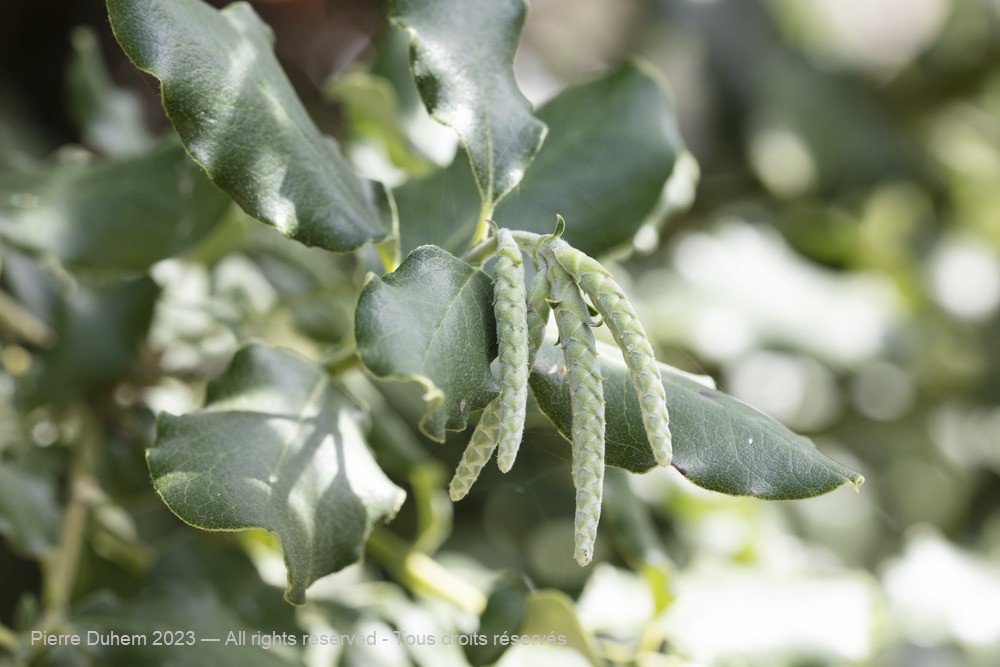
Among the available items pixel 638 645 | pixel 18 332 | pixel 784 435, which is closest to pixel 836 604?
pixel 638 645

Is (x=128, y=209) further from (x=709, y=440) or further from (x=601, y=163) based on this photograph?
(x=709, y=440)

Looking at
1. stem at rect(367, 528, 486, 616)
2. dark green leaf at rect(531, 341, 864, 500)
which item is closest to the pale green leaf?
stem at rect(367, 528, 486, 616)

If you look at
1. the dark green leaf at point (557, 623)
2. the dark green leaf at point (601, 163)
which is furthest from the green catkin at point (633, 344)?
the dark green leaf at point (557, 623)

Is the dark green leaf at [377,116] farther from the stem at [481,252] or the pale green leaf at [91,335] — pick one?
the stem at [481,252]

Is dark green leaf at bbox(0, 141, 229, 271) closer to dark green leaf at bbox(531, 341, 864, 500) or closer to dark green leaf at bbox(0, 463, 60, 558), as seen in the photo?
dark green leaf at bbox(0, 463, 60, 558)

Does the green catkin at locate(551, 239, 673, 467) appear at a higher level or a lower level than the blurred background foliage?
higher

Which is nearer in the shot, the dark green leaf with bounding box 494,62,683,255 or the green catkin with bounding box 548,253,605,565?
the green catkin with bounding box 548,253,605,565

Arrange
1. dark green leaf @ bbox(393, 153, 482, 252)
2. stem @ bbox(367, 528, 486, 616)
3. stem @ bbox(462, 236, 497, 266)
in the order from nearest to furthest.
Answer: stem @ bbox(462, 236, 497, 266) → dark green leaf @ bbox(393, 153, 482, 252) → stem @ bbox(367, 528, 486, 616)
